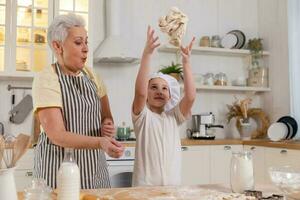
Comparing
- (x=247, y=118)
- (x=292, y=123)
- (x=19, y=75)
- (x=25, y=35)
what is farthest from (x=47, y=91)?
(x=247, y=118)

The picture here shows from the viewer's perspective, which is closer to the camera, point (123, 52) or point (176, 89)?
point (176, 89)

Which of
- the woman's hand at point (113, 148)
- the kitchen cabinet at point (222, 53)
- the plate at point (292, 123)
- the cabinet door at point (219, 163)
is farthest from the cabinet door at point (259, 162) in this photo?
the woman's hand at point (113, 148)

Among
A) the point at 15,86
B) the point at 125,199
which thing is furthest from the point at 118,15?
the point at 125,199

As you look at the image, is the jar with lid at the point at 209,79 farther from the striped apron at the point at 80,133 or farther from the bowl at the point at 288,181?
the bowl at the point at 288,181

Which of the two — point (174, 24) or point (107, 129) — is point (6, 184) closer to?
point (107, 129)

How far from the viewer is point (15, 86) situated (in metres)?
3.74

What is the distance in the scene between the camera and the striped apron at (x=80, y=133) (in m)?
1.70

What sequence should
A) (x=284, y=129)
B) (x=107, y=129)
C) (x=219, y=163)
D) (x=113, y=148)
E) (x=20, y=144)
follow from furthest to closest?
(x=284, y=129) → (x=219, y=163) → (x=107, y=129) → (x=113, y=148) → (x=20, y=144)

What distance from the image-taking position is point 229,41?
4.54m

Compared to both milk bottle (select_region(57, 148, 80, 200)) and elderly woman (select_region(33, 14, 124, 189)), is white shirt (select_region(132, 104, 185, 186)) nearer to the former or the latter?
elderly woman (select_region(33, 14, 124, 189))

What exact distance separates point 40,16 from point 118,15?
789 millimetres

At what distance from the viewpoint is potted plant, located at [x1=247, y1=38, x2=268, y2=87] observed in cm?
451

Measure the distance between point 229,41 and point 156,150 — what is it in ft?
9.68

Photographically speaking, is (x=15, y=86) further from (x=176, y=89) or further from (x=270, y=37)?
(x=270, y=37)
